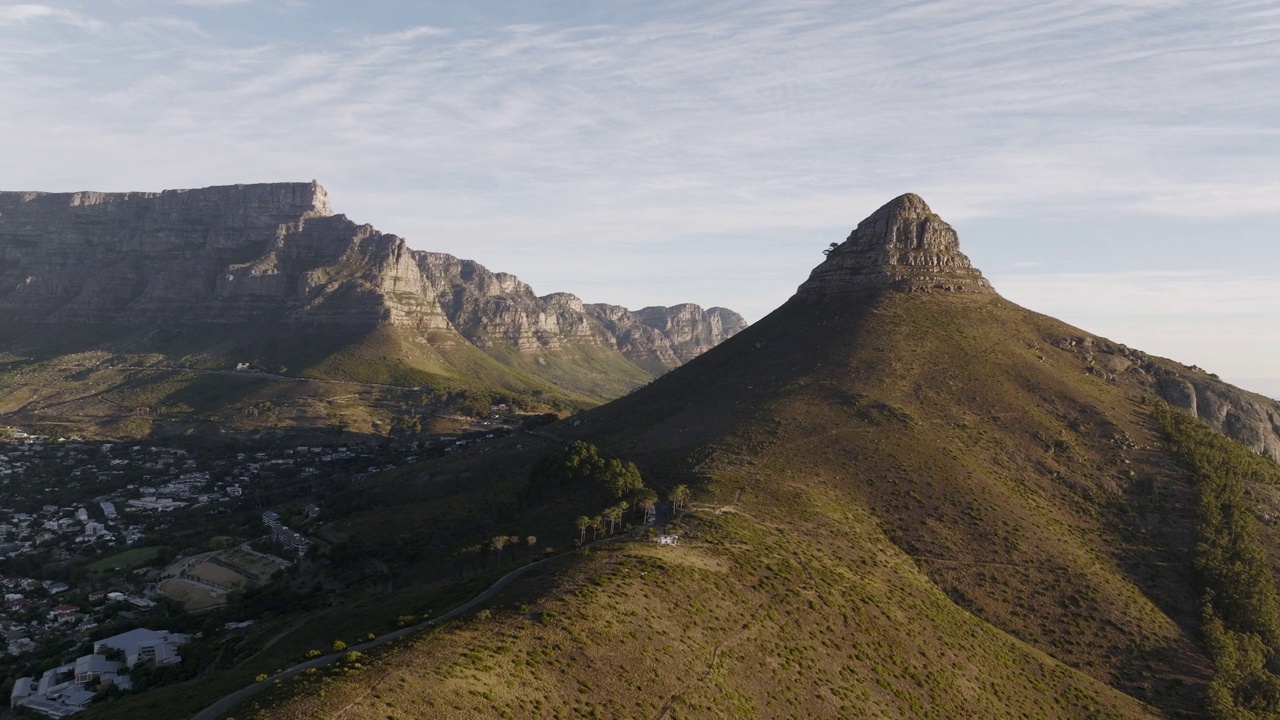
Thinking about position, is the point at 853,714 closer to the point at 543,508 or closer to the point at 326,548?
the point at 543,508

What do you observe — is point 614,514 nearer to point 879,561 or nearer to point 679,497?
point 679,497

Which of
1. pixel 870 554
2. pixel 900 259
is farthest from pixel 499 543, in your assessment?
pixel 900 259

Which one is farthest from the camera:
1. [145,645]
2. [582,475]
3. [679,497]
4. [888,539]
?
[582,475]

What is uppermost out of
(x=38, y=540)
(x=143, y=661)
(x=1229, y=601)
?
(x=1229, y=601)

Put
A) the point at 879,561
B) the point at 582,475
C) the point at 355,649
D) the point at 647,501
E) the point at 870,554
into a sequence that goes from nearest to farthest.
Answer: the point at 355,649, the point at 879,561, the point at 870,554, the point at 647,501, the point at 582,475

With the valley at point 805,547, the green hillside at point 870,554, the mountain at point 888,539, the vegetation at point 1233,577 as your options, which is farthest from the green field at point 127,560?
the vegetation at point 1233,577

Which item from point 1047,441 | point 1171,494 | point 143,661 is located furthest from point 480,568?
point 1171,494

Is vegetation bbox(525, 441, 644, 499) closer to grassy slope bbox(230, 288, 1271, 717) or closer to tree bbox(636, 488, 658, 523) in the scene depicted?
tree bbox(636, 488, 658, 523)
